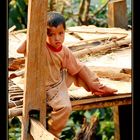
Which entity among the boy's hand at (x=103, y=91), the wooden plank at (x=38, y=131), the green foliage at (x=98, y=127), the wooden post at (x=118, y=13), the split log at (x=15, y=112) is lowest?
the green foliage at (x=98, y=127)

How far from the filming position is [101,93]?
2764 mm

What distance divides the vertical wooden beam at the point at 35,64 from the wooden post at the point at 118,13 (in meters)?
2.33

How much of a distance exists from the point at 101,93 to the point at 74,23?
12.3 feet

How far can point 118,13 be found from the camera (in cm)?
451

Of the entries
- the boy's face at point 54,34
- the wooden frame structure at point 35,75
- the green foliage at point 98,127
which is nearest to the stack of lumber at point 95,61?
the wooden frame structure at point 35,75

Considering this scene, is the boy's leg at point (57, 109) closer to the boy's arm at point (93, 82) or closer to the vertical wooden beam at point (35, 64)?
the vertical wooden beam at point (35, 64)

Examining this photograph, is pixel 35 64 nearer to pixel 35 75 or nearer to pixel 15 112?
pixel 35 75

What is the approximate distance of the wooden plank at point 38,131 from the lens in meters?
2.12
